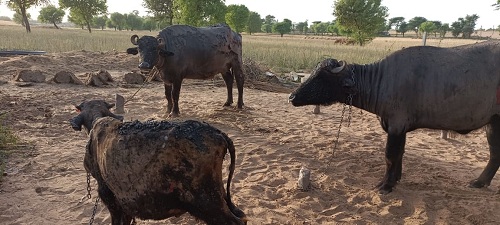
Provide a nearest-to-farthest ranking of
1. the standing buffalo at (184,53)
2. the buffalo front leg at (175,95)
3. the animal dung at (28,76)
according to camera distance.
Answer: the standing buffalo at (184,53) → the buffalo front leg at (175,95) → the animal dung at (28,76)

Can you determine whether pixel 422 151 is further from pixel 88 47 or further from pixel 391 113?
pixel 88 47

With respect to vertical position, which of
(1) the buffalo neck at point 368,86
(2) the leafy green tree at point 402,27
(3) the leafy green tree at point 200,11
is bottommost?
(1) the buffalo neck at point 368,86

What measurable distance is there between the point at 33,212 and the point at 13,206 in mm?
322

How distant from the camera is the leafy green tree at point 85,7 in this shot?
163 feet

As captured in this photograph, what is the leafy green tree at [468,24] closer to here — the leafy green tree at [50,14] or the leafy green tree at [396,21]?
the leafy green tree at [396,21]

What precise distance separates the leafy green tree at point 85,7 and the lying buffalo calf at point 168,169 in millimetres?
53191

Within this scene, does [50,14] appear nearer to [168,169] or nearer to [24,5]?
[24,5]

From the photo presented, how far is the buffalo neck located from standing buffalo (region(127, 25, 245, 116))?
4118mm

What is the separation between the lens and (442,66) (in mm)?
4461

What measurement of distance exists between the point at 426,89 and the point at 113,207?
151 inches

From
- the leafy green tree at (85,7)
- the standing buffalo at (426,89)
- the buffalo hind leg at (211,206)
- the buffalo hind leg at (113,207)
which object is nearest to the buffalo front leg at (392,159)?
the standing buffalo at (426,89)

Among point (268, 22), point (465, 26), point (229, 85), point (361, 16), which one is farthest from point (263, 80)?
point (268, 22)

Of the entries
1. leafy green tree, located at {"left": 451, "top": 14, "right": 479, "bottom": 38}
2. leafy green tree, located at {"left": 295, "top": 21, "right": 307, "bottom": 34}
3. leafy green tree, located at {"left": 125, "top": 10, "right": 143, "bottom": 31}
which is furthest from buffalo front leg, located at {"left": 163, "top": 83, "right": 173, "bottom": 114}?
leafy green tree, located at {"left": 295, "top": 21, "right": 307, "bottom": 34}

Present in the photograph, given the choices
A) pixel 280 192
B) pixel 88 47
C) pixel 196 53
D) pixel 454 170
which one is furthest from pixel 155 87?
pixel 88 47
